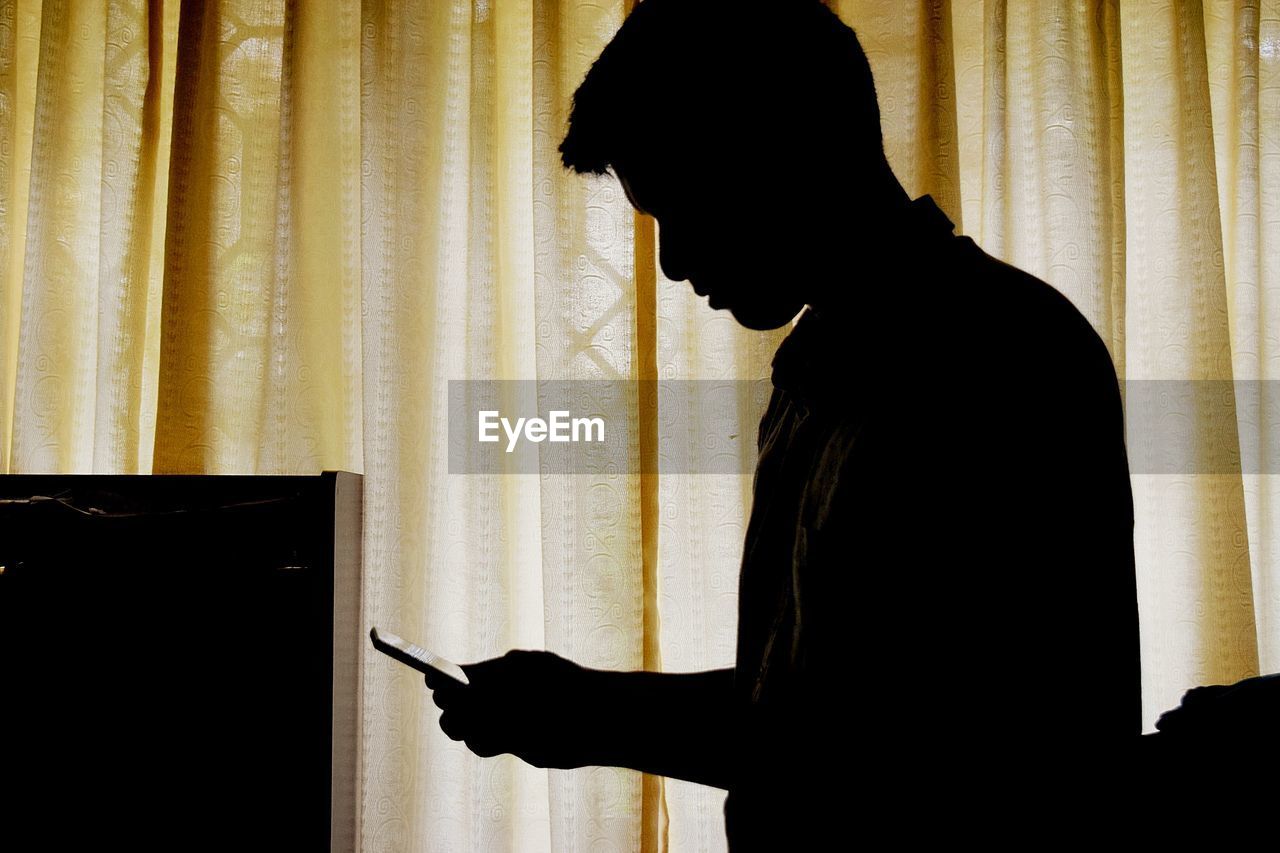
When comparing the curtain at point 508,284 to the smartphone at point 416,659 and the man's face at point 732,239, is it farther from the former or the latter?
the man's face at point 732,239

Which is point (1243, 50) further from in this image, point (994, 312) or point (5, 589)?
point (5, 589)

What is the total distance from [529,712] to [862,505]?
0.35 m

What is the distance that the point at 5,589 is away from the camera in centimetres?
87

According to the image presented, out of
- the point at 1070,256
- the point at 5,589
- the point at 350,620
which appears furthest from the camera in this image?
the point at 1070,256

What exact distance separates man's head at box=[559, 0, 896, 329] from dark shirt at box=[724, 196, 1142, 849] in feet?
0.24

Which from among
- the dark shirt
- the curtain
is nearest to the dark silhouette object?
the dark shirt

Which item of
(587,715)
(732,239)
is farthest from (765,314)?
(587,715)

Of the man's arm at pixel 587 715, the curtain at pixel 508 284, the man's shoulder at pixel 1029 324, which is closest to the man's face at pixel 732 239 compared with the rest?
the man's shoulder at pixel 1029 324

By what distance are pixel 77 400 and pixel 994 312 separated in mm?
1462

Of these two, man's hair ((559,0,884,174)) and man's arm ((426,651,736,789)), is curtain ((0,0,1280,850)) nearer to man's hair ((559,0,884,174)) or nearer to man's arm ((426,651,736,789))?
man's arm ((426,651,736,789))

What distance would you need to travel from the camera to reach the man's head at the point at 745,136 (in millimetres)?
599

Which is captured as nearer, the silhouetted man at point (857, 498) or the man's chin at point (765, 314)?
the silhouetted man at point (857, 498)

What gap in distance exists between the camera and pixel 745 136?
2.04ft

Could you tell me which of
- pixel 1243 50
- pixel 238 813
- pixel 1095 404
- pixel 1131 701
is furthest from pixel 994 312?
pixel 1243 50
